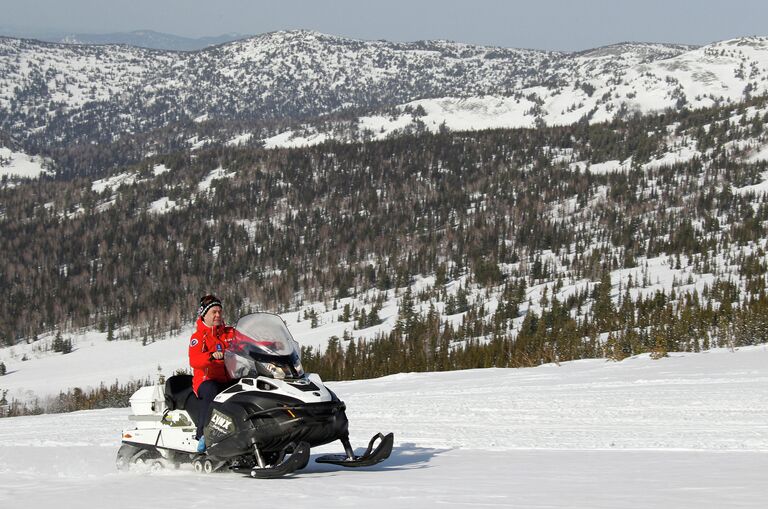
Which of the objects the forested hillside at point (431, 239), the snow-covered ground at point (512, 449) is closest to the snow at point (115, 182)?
the forested hillside at point (431, 239)

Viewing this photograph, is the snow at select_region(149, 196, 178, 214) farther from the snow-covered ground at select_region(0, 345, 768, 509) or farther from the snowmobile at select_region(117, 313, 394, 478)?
the snowmobile at select_region(117, 313, 394, 478)

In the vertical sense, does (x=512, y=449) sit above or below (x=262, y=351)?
below

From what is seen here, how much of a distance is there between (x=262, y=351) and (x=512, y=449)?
3.75 meters

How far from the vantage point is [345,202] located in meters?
150

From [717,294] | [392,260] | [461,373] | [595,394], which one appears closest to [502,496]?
[595,394]

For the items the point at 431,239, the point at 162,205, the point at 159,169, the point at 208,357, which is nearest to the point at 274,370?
the point at 208,357

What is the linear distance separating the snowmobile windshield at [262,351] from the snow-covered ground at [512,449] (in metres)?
1.21

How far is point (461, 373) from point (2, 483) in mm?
13541

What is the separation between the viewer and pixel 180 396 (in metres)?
10.3

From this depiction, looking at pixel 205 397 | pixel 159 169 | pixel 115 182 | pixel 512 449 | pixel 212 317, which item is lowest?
pixel 512 449

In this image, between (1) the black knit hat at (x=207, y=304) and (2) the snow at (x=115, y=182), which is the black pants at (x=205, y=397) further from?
(2) the snow at (x=115, y=182)

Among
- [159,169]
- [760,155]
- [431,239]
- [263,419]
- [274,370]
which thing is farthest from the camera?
[159,169]

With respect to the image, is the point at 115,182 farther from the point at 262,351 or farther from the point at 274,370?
the point at 274,370

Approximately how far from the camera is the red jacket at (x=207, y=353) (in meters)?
9.91
